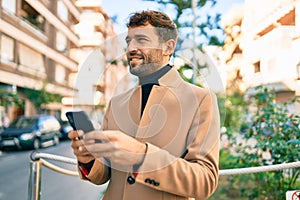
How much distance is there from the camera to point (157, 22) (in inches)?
14.3

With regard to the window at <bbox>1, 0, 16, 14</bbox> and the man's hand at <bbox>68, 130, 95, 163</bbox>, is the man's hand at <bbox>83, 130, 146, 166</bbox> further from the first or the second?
the window at <bbox>1, 0, 16, 14</bbox>

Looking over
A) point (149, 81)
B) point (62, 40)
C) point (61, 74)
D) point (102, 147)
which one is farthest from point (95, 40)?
point (61, 74)

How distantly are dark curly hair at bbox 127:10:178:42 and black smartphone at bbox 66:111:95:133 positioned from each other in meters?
0.12

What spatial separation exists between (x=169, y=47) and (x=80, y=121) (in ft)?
0.46

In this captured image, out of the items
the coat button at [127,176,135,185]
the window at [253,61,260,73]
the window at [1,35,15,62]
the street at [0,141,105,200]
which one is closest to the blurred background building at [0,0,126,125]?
the window at [1,35,15,62]

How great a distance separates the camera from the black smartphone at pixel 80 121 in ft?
1.09

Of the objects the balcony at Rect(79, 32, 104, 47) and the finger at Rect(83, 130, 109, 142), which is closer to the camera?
the finger at Rect(83, 130, 109, 142)

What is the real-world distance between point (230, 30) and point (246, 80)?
2.02 ft

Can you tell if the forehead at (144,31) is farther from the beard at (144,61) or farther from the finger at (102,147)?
the finger at (102,147)

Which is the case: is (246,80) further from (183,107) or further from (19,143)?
(19,143)

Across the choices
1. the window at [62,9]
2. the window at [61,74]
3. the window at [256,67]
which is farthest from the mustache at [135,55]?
the window at [256,67]

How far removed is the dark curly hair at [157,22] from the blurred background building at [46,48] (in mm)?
42

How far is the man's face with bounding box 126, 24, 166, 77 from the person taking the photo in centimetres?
35

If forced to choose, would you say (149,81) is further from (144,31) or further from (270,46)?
(270,46)
